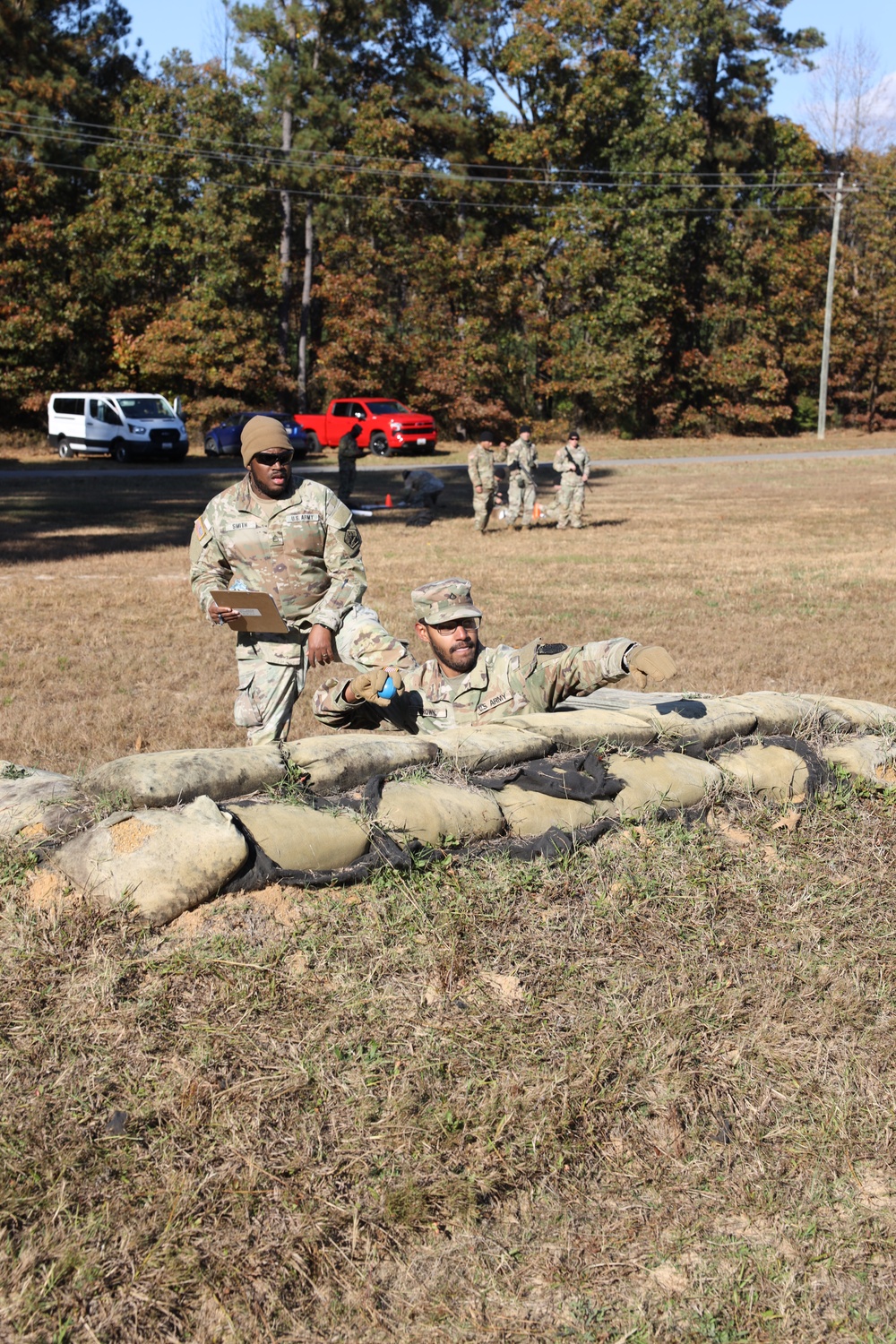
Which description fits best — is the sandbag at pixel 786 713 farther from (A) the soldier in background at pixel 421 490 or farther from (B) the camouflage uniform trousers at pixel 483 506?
(A) the soldier in background at pixel 421 490

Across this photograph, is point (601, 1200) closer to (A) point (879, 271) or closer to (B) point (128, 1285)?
(B) point (128, 1285)

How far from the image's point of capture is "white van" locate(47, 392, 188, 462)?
3039 cm

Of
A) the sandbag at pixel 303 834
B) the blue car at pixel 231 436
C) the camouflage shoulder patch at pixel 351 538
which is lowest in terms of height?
the sandbag at pixel 303 834

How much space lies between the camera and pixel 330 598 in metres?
5.04

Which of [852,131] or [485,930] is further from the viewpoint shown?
[852,131]

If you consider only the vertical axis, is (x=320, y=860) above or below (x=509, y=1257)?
above

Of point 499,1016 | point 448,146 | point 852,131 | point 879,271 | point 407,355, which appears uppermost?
point 852,131

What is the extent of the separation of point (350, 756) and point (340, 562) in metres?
1.12

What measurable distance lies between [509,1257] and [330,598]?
2.75 metres

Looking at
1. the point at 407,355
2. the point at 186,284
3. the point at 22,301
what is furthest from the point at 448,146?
the point at 22,301

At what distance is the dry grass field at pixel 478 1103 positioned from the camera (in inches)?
108

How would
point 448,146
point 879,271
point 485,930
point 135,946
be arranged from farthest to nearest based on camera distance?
1. point 879,271
2. point 448,146
3. point 485,930
4. point 135,946

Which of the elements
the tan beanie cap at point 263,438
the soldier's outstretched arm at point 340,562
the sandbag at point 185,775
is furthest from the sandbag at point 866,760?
the tan beanie cap at point 263,438

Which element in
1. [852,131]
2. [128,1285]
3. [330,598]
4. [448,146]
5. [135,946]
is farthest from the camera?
[852,131]
